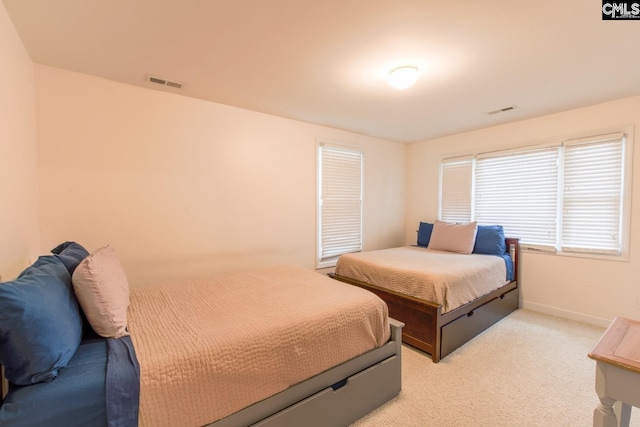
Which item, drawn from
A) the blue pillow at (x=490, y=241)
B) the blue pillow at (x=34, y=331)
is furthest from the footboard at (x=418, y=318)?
the blue pillow at (x=34, y=331)

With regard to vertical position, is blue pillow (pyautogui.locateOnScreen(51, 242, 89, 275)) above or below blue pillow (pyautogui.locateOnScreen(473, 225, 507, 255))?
above

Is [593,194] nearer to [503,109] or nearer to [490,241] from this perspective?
[490,241]

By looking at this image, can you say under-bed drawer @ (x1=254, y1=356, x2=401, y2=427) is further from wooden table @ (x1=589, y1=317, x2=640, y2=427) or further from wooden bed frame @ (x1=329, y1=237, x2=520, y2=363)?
wooden table @ (x1=589, y1=317, x2=640, y2=427)

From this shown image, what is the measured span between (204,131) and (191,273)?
1.44 metres

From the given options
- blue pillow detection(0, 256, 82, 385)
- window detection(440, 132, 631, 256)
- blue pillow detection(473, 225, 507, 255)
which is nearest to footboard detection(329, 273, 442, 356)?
blue pillow detection(473, 225, 507, 255)

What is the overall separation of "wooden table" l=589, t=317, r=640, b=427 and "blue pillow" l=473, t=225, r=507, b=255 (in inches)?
86.6

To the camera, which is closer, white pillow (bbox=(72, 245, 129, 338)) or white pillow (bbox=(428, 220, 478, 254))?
white pillow (bbox=(72, 245, 129, 338))

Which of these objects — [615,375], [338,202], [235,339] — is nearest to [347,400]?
[235,339]

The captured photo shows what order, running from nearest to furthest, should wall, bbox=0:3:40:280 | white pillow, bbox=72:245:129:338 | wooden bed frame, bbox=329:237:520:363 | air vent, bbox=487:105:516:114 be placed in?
white pillow, bbox=72:245:129:338, wall, bbox=0:3:40:280, wooden bed frame, bbox=329:237:520:363, air vent, bbox=487:105:516:114

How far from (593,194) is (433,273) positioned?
2.14 m

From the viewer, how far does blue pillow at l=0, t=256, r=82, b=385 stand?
90 cm

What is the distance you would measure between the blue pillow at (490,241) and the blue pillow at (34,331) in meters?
3.80

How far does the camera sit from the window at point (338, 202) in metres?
3.68

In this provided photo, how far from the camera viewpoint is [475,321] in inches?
105
